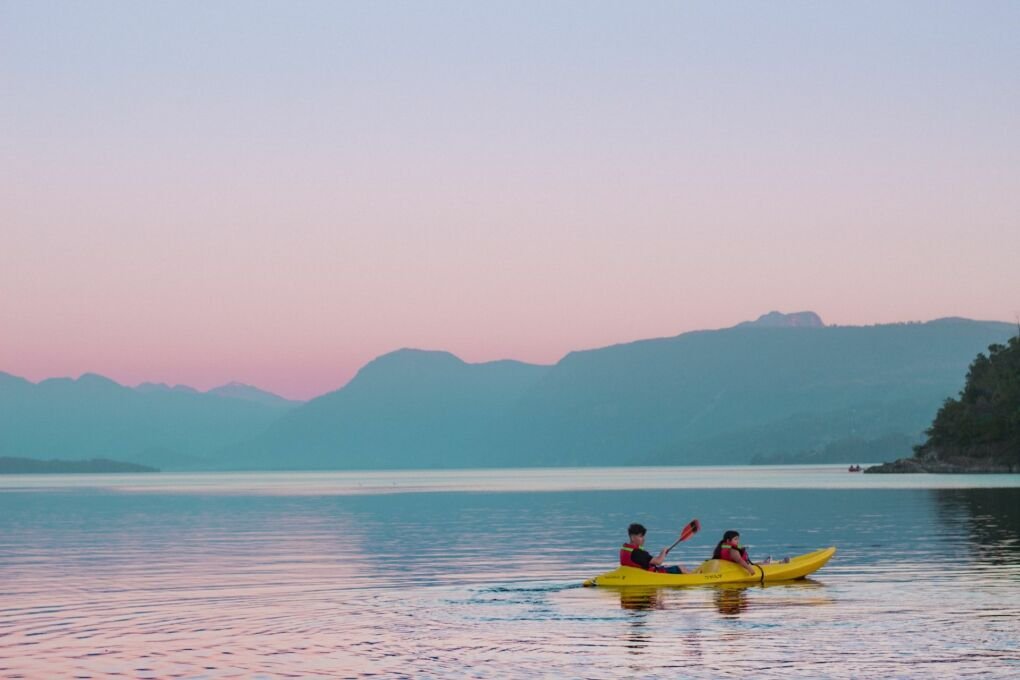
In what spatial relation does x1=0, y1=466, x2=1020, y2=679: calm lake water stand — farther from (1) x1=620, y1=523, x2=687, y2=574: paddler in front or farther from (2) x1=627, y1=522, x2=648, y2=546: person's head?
(2) x1=627, y1=522, x2=648, y2=546: person's head

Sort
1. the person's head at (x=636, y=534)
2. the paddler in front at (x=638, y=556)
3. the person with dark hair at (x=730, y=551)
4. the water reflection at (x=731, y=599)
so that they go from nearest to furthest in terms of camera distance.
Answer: the water reflection at (x=731, y=599)
the person's head at (x=636, y=534)
the paddler in front at (x=638, y=556)
the person with dark hair at (x=730, y=551)

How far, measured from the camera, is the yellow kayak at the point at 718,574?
46.6 m

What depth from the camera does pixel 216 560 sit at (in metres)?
66.6

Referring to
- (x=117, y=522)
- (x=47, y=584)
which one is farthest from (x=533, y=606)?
(x=117, y=522)

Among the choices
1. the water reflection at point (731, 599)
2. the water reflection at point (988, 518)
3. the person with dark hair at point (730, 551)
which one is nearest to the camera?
the water reflection at point (731, 599)

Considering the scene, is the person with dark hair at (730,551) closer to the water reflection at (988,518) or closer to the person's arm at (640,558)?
the person's arm at (640,558)

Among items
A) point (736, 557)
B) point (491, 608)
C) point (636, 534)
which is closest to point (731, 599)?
point (636, 534)

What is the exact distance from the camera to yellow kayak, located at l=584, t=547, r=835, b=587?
46.6 m

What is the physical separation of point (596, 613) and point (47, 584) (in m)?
23.4

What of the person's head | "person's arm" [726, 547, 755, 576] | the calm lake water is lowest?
the calm lake water

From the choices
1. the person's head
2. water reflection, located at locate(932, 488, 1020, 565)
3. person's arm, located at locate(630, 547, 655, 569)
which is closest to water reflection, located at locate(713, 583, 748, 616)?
person's arm, located at locate(630, 547, 655, 569)

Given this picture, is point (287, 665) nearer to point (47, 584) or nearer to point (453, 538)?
point (47, 584)

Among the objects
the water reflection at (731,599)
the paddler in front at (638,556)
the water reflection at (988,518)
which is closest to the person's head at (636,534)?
the paddler in front at (638,556)

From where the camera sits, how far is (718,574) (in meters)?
47.7
